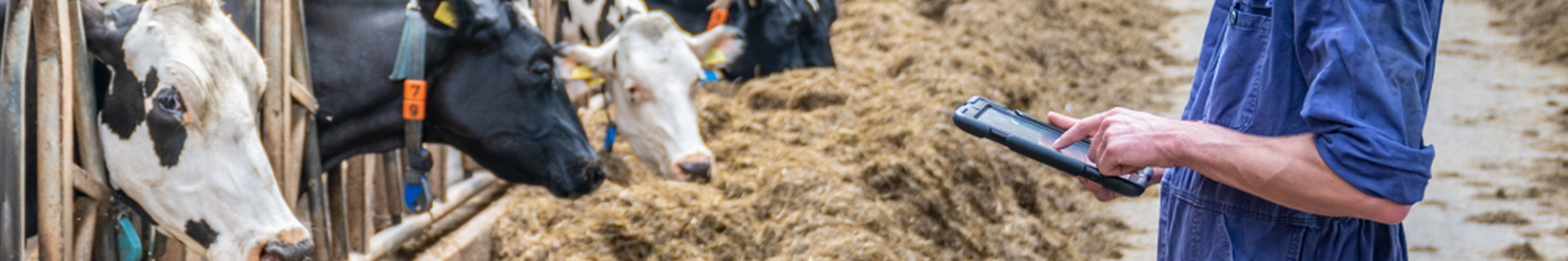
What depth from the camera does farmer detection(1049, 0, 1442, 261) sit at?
1.24m

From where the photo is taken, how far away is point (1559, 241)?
4445 millimetres

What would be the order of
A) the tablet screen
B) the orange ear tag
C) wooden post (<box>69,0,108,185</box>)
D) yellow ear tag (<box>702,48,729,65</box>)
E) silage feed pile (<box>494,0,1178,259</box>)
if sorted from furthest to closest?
the orange ear tag < yellow ear tag (<box>702,48,729,65</box>) < silage feed pile (<box>494,0,1178,259</box>) < wooden post (<box>69,0,108,185</box>) < the tablet screen

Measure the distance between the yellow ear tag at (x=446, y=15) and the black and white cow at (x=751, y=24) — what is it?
4.34ft

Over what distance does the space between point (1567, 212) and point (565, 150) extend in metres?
4.03

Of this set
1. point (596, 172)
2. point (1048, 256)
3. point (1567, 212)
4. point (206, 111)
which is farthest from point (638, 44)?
point (1567, 212)

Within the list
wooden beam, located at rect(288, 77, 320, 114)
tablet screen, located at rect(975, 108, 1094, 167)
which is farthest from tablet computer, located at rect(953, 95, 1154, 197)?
wooden beam, located at rect(288, 77, 320, 114)

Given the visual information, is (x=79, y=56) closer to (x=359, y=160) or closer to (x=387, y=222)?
(x=359, y=160)

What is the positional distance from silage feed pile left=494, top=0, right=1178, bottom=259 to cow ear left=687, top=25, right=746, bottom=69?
507 mm

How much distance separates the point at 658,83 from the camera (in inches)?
157

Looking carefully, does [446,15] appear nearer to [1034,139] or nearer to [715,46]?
[715,46]

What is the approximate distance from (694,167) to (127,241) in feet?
6.65

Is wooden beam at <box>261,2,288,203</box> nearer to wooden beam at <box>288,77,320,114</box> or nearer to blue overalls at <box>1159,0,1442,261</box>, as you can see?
wooden beam at <box>288,77,320,114</box>

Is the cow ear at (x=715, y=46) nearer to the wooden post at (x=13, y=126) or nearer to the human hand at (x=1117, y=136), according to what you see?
the wooden post at (x=13, y=126)

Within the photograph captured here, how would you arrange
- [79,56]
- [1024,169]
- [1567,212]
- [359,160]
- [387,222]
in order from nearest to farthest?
[79,56] < [359,160] < [387,222] < [1567,212] < [1024,169]
